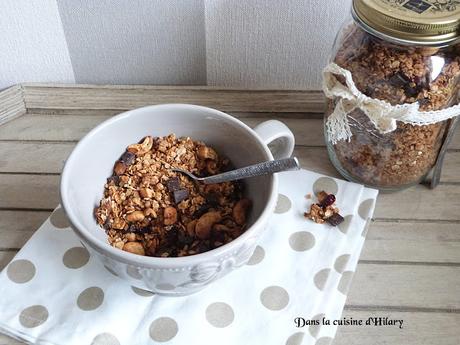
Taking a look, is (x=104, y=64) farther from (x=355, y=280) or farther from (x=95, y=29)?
(x=355, y=280)

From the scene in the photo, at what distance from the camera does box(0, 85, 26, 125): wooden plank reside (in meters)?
0.73

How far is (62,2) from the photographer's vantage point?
670 mm

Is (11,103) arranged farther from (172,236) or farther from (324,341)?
(324,341)

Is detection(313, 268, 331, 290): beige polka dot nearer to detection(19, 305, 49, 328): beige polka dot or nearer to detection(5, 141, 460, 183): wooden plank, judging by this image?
detection(5, 141, 460, 183): wooden plank

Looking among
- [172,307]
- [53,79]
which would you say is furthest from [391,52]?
→ [53,79]

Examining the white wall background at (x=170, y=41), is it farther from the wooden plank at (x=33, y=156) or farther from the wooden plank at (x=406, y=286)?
the wooden plank at (x=406, y=286)

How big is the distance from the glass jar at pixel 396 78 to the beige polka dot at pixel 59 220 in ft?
1.09

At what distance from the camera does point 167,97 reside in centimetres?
74

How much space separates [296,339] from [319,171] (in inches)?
9.6

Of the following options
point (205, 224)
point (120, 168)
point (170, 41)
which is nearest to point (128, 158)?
point (120, 168)

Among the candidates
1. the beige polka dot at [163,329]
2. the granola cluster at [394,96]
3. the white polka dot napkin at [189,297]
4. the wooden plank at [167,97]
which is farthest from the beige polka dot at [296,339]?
the wooden plank at [167,97]

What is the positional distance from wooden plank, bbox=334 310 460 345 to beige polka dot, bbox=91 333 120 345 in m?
0.21

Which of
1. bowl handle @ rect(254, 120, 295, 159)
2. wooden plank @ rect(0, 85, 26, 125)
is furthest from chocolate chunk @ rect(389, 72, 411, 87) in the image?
wooden plank @ rect(0, 85, 26, 125)

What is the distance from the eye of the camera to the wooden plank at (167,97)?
0.74 metres
